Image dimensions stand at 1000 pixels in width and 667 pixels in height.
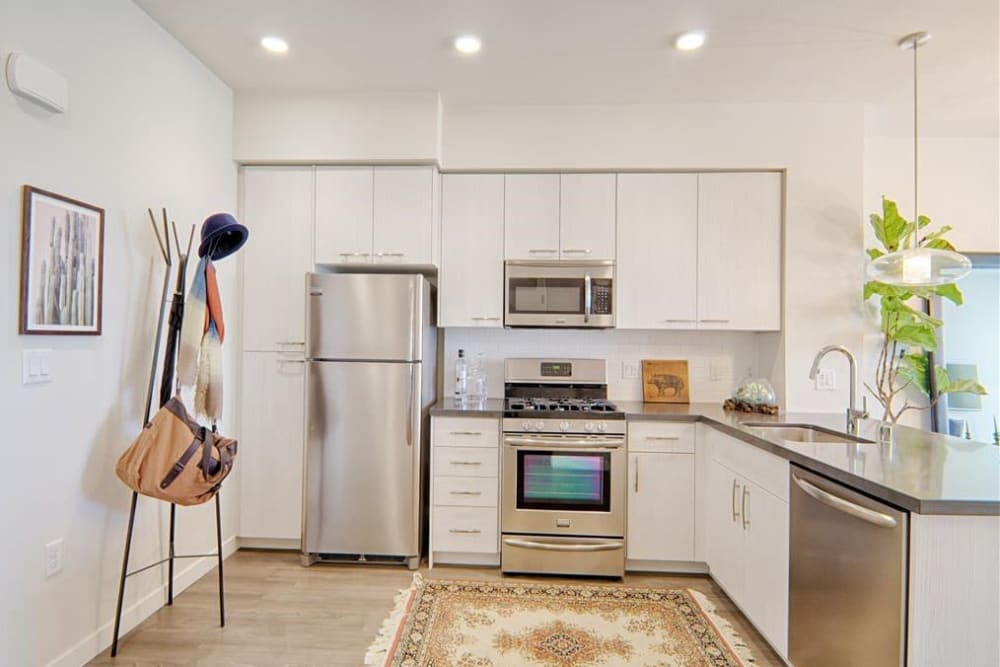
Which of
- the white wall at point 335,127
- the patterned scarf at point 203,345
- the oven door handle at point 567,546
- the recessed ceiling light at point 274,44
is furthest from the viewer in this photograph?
the white wall at point 335,127

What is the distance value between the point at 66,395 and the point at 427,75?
7.39ft

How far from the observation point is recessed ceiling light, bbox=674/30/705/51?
2371 millimetres

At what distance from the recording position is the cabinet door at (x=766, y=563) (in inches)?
77.4

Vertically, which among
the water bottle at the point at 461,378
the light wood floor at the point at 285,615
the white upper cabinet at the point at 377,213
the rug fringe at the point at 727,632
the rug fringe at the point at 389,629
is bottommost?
the light wood floor at the point at 285,615

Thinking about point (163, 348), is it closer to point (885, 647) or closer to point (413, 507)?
point (413, 507)

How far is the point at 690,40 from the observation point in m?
2.41

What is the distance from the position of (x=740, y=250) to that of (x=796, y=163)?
0.60 meters

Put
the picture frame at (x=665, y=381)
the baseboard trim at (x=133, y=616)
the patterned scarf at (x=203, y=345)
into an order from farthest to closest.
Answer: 1. the picture frame at (x=665, y=381)
2. the patterned scarf at (x=203, y=345)
3. the baseboard trim at (x=133, y=616)

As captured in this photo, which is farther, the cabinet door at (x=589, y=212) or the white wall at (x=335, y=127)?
the cabinet door at (x=589, y=212)

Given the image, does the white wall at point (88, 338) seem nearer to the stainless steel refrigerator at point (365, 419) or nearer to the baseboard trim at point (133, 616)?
the baseboard trim at point (133, 616)

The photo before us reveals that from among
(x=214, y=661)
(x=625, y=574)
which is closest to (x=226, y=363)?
(x=214, y=661)

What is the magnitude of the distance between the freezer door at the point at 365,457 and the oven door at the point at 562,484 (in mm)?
548

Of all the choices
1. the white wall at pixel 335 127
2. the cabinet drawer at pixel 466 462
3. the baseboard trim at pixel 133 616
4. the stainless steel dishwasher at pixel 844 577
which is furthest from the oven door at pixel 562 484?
the white wall at pixel 335 127

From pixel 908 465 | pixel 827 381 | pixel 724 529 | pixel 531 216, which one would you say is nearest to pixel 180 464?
pixel 531 216
